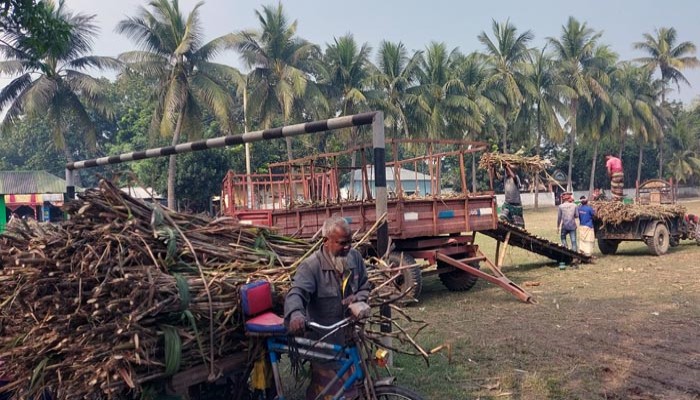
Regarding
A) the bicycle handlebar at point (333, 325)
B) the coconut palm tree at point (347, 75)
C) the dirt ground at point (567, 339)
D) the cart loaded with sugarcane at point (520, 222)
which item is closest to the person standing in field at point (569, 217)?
the cart loaded with sugarcane at point (520, 222)

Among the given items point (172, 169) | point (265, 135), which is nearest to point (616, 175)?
point (265, 135)

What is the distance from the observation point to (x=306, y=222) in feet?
30.3

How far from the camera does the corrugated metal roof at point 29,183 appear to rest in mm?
33281

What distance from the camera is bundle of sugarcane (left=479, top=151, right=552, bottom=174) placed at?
11547mm

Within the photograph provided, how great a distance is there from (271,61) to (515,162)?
65.4ft

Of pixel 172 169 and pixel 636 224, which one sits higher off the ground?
pixel 172 169

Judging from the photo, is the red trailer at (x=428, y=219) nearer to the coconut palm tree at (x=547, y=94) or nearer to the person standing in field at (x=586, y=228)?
the person standing in field at (x=586, y=228)

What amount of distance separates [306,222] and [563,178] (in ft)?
149

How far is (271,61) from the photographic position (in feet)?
95.7

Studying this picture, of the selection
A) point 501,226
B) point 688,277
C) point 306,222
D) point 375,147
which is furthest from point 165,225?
point 688,277

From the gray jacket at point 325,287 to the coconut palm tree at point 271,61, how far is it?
82.6 ft

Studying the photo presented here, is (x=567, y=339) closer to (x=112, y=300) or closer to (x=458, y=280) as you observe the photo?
(x=458, y=280)

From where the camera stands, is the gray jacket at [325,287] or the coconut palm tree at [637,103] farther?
the coconut palm tree at [637,103]

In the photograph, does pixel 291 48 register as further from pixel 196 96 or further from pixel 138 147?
pixel 138 147
